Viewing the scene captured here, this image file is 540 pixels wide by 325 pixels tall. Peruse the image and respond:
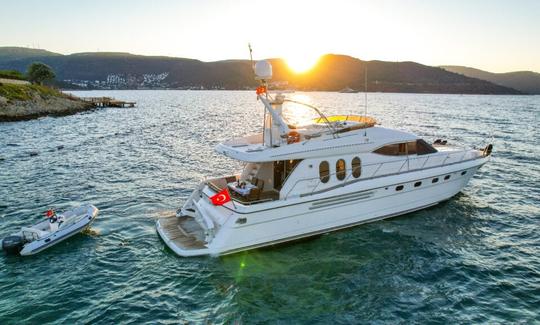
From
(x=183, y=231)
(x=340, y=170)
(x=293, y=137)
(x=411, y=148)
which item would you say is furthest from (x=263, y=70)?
(x=411, y=148)

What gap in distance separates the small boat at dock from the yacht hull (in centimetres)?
320

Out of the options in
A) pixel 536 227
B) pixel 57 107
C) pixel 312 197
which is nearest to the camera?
pixel 312 197

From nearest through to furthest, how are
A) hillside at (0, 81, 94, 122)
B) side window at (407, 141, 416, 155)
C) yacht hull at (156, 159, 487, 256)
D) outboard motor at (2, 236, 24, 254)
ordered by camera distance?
yacht hull at (156, 159, 487, 256) < outboard motor at (2, 236, 24, 254) < side window at (407, 141, 416, 155) < hillside at (0, 81, 94, 122)

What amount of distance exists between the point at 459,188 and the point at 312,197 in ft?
28.3

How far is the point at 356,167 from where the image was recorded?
14.0 m

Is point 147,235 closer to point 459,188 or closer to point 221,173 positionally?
point 221,173

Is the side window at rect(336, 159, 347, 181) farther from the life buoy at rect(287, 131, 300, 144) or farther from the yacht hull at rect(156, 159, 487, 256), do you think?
the life buoy at rect(287, 131, 300, 144)

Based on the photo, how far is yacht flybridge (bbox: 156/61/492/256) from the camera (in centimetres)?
1186

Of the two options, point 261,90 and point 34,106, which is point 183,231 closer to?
point 261,90

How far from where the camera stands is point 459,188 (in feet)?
55.7

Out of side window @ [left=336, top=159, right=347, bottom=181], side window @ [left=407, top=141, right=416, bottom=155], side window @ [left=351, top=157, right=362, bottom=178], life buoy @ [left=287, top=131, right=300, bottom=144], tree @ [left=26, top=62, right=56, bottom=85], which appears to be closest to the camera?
side window @ [left=336, top=159, right=347, bottom=181]

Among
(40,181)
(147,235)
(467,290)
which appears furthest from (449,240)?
(40,181)

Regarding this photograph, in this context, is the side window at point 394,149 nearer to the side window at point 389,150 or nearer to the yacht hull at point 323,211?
the side window at point 389,150

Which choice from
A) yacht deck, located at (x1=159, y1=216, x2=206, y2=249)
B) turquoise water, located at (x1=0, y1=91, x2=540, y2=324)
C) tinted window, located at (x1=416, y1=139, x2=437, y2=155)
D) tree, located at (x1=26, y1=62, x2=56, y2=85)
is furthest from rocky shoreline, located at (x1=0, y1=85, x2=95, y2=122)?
tinted window, located at (x1=416, y1=139, x2=437, y2=155)
